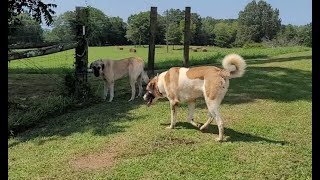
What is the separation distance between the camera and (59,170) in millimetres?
5371

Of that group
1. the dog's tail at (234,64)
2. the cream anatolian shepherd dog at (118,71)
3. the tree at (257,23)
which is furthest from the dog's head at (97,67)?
the tree at (257,23)

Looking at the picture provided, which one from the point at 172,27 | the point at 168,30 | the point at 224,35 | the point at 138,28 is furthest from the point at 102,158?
the point at 224,35

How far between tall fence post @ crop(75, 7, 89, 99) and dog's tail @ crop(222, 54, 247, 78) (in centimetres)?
474

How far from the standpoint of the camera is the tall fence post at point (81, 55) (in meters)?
9.98

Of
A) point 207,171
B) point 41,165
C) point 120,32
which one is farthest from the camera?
point 120,32

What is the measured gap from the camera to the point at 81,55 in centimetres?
1027

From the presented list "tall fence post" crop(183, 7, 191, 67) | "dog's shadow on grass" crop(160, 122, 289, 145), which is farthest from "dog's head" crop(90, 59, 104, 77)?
"tall fence post" crop(183, 7, 191, 67)

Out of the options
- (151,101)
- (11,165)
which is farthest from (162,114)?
(11,165)

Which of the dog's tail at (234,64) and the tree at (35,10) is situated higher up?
the tree at (35,10)

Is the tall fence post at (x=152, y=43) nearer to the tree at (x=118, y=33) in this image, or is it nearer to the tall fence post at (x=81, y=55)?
the tall fence post at (x=81, y=55)

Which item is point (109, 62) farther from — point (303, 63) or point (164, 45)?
point (164, 45)

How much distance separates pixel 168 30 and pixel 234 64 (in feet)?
88.0

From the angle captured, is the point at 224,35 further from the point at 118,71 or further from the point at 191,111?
the point at 191,111
